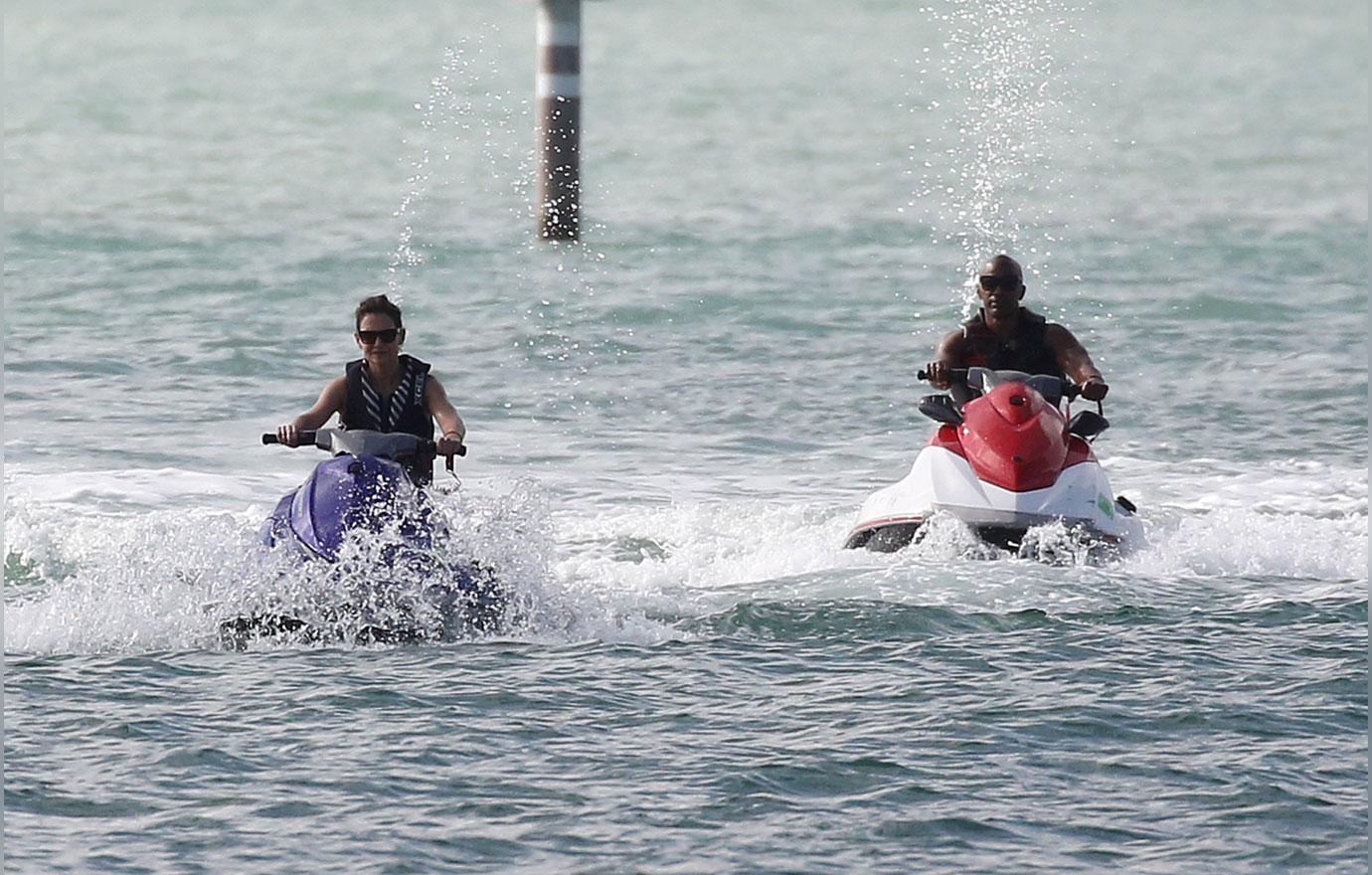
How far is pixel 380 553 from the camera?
28.2 feet

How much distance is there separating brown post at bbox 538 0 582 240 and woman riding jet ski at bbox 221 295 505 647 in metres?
8.91

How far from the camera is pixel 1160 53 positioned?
141 feet

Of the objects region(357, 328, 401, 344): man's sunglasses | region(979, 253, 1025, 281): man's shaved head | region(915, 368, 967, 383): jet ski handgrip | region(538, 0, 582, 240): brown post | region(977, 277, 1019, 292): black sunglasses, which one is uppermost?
region(538, 0, 582, 240): brown post

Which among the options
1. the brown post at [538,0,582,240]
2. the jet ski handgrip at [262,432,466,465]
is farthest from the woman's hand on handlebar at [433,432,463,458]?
the brown post at [538,0,582,240]

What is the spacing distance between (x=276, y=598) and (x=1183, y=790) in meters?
3.31

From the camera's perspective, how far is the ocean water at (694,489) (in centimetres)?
692

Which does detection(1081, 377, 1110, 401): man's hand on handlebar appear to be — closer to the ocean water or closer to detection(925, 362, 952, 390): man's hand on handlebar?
detection(925, 362, 952, 390): man's hand on handlebar

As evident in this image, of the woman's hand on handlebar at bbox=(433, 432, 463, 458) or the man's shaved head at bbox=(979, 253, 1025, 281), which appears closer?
the woman's hand on handlebar at bbox=(433, 432, 463, 458)

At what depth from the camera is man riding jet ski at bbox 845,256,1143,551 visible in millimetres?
9992

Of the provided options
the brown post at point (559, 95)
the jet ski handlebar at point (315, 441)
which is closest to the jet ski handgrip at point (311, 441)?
the jet ski handlebar at point (315, 441)

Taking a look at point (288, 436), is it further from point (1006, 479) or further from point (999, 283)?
point (999, 283)

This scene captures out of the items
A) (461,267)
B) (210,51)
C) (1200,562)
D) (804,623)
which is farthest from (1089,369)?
(210,51)

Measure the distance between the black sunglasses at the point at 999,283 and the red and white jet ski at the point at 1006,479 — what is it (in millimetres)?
364

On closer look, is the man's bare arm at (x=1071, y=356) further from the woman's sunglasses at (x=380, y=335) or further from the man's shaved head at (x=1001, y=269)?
the woman's sunglasses at (x=380, y=335)
